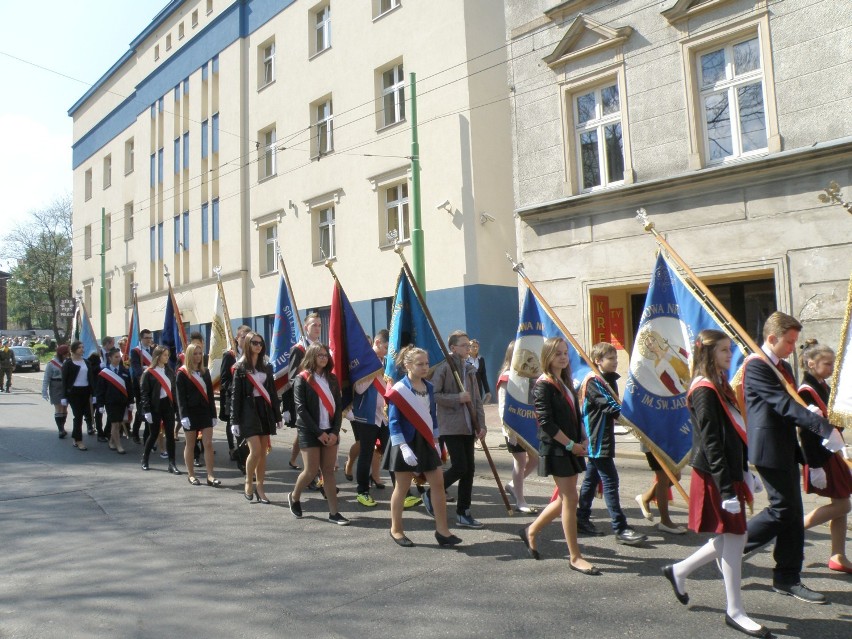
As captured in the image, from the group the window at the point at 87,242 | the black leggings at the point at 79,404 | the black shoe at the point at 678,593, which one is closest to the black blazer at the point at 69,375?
the black leggings at the point at 79,404

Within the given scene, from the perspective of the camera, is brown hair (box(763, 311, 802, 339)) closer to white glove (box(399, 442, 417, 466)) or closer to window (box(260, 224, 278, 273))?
white glove (box(399, 442, 417, 466))

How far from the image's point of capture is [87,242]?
3959cm

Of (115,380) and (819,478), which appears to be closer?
(819,478)

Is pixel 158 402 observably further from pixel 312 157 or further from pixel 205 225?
pixel 205 225

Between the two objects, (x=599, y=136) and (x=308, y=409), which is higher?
(x=599, y=136)

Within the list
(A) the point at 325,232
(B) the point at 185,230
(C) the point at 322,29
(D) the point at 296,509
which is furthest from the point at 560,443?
(B) the point at 185,230

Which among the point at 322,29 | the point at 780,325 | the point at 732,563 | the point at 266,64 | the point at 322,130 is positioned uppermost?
the point at 266,64

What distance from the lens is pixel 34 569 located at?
5473 mm

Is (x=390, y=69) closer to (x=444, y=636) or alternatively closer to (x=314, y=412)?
(x=314, y=412)

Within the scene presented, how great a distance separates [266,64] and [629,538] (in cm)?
2327

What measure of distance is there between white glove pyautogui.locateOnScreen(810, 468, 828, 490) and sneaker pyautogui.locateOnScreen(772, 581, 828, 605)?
68 centimetres

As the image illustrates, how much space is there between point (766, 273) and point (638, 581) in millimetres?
7847

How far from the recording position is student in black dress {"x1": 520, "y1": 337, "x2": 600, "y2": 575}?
5.11 meters

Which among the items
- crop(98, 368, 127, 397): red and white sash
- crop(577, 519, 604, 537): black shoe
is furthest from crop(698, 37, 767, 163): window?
crop(98, 368, 127, 397): red and white sash
